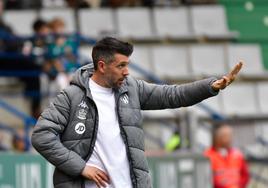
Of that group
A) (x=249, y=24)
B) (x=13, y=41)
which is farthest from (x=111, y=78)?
(x=249, y=24)

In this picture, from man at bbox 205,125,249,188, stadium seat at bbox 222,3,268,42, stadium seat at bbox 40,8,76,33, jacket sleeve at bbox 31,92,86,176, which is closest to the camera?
jacket sleeve at bbox 31,92,86,176

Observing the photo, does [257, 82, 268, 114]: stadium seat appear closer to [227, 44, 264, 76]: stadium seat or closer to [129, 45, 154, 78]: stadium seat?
[227, 44, 264, 76]: stadium seat

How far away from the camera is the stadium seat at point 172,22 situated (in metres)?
16.9

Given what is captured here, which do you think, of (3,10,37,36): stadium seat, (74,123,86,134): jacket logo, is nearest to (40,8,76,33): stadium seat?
(3,10,37,36): stadium seat

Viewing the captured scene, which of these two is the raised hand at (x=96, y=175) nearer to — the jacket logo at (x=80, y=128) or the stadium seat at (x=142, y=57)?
the jacket logo at (x=80, y=128)

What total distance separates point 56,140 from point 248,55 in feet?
36.4

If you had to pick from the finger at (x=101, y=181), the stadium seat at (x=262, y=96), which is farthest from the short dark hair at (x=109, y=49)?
the stadium seat at (x=262, y=96)

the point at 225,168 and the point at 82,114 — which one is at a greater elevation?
the point at 225,168

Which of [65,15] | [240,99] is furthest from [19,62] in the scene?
[240,99]

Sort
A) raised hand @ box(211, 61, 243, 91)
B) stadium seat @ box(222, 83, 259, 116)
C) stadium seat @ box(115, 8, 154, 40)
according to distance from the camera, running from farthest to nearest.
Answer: stadium seat @ box(115, 8, 154, 40), stadium seat @ box(222, 83, 259, 116), raised hand @ box(211, 61, 243, 91)

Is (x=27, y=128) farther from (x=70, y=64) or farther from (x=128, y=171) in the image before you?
(x=128, y=171)

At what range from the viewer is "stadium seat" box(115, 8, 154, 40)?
16609 millimetres

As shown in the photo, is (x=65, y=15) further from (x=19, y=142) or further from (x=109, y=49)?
(x=109, y=49)

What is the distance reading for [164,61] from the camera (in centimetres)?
1628
